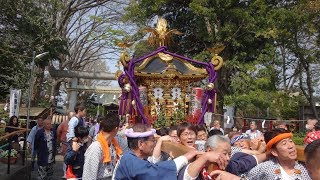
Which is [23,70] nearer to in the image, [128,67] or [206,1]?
[206,1]

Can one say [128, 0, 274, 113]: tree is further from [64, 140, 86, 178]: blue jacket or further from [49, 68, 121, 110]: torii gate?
[64, 140, 86, 178]: blue jacket

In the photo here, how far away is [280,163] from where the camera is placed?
3.40 meters

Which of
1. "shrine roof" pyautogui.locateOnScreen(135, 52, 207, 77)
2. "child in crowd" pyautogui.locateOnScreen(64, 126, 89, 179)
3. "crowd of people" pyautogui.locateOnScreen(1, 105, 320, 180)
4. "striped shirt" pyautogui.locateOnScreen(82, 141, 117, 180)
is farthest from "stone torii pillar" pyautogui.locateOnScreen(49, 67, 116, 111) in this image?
"striped shirt" pyautogui.locateOnScreen(82, 141, 117, 180)

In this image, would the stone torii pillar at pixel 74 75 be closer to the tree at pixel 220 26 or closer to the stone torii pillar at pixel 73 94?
the stone torii pillar at pixel 73 94

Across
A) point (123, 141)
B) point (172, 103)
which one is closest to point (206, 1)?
point (172, 103)

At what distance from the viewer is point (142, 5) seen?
66.0 feet

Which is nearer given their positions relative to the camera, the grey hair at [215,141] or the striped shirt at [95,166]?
the grey hair at [215,141]

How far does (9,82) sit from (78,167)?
1543 cm

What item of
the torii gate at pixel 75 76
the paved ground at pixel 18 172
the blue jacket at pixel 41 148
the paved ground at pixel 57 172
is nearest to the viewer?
the paved ground at pixel 18 172

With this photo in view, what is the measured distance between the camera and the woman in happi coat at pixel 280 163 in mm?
3314

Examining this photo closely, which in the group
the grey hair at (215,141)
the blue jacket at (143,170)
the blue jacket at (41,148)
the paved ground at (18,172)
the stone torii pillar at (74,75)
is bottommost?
the paved ground at (18,172)

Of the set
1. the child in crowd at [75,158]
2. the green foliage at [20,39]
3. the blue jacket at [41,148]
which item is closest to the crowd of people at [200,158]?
the child in crowd at [75,158]

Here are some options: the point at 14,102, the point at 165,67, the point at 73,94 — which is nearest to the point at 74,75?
the point at 73,94

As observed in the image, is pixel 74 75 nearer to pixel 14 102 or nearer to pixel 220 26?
pixel 14 102
